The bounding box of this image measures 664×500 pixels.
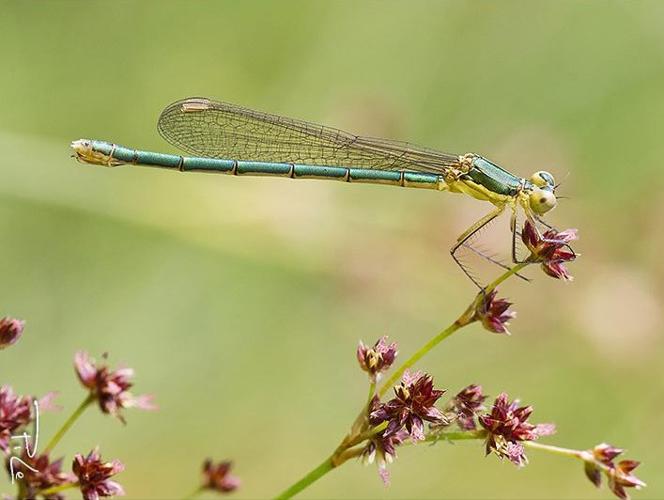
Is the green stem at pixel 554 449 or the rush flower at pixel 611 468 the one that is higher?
the rush flower at pixel 611 468

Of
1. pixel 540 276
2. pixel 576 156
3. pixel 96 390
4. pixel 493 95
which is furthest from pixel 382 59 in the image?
pixel 96 390

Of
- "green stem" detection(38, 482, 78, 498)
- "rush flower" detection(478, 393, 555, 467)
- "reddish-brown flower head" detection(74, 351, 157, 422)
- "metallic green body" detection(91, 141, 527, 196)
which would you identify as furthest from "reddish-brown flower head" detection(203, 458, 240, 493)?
"metallic green body" detection(91, 141, 527, 196)

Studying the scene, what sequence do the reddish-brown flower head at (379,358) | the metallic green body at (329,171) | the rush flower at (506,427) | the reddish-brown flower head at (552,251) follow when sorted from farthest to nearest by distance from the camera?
the metallic green body at (329,171) → the reddish-brown flower head at (552,251) → the reddish-brown flower head at (379,358) → the rush flower at (506,427)

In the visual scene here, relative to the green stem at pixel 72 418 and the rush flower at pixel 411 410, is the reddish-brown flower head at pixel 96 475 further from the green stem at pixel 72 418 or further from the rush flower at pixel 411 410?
the rush flower at pixel 411 410

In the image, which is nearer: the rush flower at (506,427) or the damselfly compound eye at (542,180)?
the rush flower at (506,427)

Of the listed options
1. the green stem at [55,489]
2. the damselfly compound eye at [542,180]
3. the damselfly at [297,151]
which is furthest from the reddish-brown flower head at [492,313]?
the damselfly at [297,151]

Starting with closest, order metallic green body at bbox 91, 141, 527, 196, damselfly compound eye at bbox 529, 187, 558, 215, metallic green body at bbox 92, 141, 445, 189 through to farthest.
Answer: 1. damselfly compound eye at bbox 529, 187, 558, 215
2. metallic green body at bbox 91, 141, 527, 196
3. metallic green body at bbox 92, 141, 445, 189

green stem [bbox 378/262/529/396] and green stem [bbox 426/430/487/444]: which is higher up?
green stem [bbox 378/262/529/396]

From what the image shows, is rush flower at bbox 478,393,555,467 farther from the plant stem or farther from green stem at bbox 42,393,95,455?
green stem at bbox 42,393,95,455

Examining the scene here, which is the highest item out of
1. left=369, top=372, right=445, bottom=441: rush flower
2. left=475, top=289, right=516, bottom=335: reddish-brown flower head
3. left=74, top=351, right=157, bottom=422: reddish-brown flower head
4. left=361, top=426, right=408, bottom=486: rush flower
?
left=475, top=289, right=516, bottom=335: reddish-brown flower head
